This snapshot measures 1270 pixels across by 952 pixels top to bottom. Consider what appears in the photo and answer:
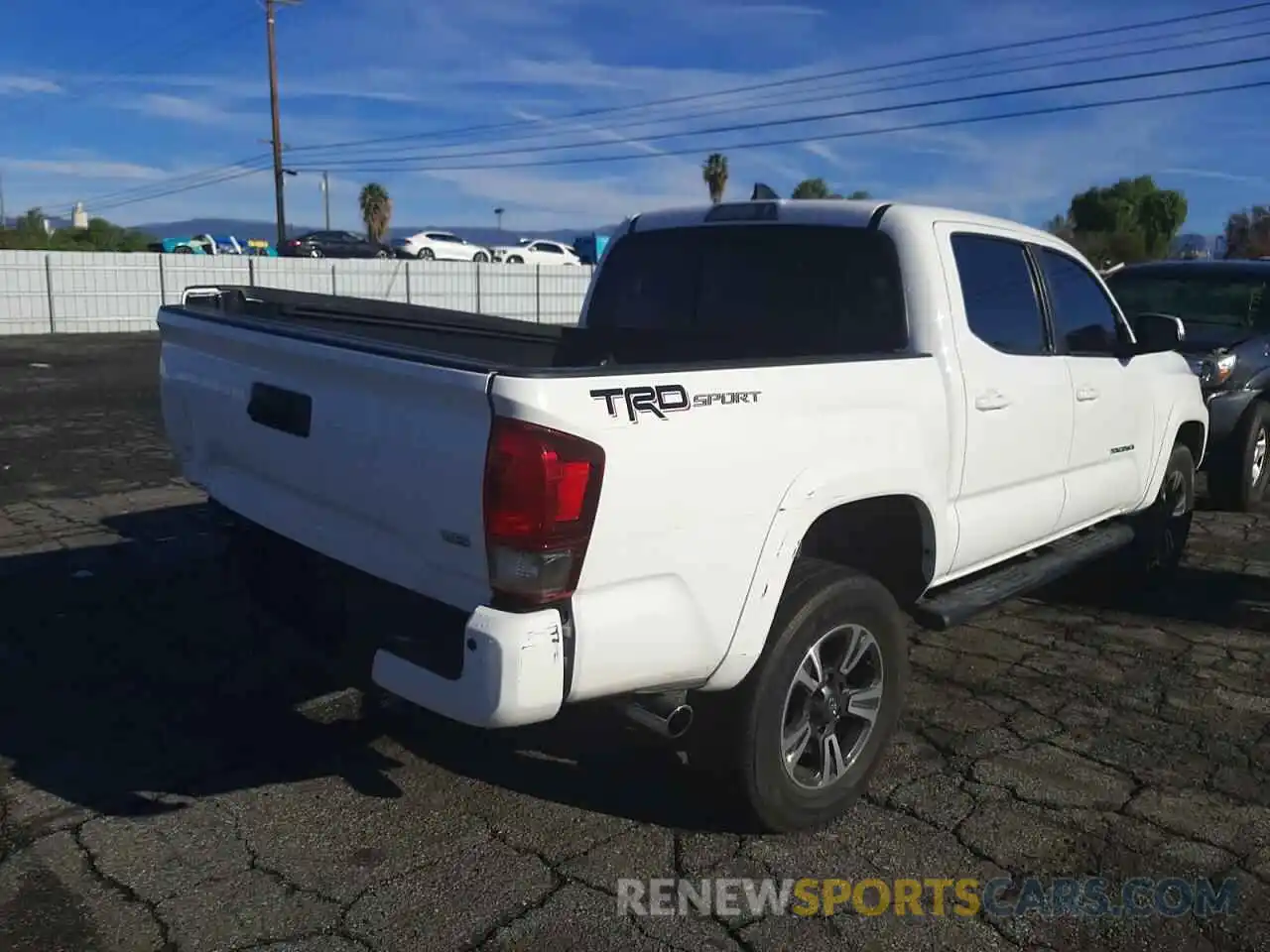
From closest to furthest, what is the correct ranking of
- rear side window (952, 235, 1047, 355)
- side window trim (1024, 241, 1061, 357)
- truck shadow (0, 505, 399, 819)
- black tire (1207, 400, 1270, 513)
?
truck shadow (0, 505, 399, 819) → rear side window (952, 235, 1047, 355) → side window trim (1024, 241, 1061, 357) → black tire (1207, 400, 1270, 513)

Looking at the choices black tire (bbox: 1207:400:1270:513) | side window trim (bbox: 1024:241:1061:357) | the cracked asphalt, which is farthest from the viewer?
black tire (bbox: 1207:400:1270:513)

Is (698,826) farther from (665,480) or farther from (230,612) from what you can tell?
(230,612)

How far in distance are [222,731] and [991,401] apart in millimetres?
3136

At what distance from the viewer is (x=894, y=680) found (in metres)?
3.73

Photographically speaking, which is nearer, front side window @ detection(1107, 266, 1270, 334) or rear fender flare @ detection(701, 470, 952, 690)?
rear fender flare @ detection(701, 470, 952, 690)

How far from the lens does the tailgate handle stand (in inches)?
128

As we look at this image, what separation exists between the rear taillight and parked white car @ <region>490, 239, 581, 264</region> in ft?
140

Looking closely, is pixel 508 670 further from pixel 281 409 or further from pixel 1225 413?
pixel 1225 413

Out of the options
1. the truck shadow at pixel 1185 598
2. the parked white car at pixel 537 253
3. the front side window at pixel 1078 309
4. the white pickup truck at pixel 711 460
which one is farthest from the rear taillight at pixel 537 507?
the parked white car at pixel 537 253

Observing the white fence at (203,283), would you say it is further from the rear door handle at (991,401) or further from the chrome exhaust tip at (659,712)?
the chrome exhaust tip at (659,712)

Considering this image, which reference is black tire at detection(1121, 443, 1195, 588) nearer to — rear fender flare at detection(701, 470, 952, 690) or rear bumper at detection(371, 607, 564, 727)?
rear fender flare at detection(701, 470, 952, 690)

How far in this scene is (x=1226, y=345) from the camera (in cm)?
816

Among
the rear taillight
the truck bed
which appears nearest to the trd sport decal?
the rear taillight

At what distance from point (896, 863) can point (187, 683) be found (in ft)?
9.64
